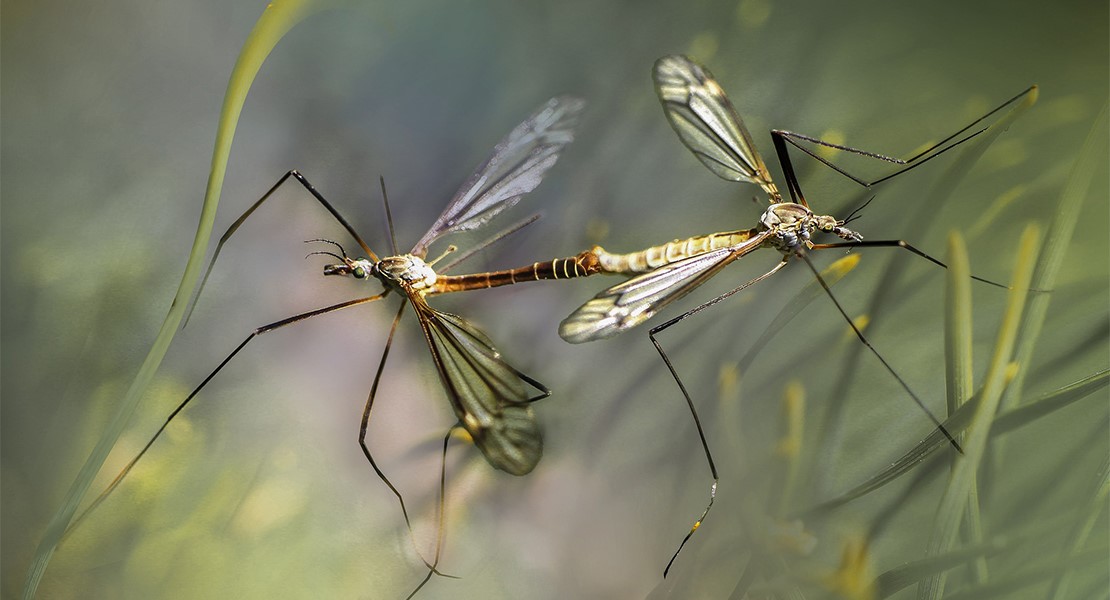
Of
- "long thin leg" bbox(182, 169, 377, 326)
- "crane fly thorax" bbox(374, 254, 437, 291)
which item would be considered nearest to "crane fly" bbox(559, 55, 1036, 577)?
"crane fly thorax" bbox(374, 254, 437, 291)

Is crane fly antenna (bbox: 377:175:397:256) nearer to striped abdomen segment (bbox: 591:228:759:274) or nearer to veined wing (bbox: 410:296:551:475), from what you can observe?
veined wing (bbox: 410:296:551:475)

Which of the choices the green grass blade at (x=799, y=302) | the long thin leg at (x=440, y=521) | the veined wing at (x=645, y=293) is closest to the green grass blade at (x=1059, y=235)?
the green grass blade at (x=799, y=302)

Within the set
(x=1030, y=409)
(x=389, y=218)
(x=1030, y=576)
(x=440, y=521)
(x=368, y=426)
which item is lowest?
(x=1030, y=576)

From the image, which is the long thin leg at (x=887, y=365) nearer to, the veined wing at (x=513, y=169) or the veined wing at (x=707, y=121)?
the veined wing at (x=707, y=121)

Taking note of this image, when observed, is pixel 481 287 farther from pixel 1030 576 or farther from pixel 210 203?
pixel 1030 576

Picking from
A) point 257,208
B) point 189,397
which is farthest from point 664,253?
point 189,397

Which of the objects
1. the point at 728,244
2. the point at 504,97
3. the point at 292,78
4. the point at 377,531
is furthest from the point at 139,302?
the point at 728,244

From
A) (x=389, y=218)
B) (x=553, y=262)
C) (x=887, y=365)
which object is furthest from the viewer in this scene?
(x=389, y=218)
